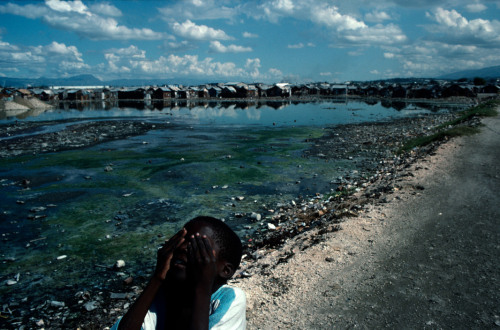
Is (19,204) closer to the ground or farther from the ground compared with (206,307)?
closer to the ground

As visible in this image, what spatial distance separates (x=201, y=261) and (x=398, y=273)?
13.4ft

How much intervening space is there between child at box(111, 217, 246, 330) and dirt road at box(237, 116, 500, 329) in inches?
95.4

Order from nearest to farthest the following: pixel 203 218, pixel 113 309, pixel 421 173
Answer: pixel 203 218 < pixel 113 309 < pixel 421 173

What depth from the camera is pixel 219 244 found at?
5.39 ft

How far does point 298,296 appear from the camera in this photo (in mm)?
4371

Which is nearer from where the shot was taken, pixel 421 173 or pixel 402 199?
pixel 402 199

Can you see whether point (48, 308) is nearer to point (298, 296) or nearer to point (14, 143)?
point (298, 296)

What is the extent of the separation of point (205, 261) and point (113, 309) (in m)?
4.48

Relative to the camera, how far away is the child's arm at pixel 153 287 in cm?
156

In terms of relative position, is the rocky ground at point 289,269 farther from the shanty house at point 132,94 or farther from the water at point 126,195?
the shanty house at point 132,94

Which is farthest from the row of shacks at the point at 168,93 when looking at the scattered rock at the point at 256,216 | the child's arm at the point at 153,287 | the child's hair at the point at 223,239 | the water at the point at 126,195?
the child's arm at the point at 153,287

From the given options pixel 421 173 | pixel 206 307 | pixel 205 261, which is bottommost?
pixel 421 173

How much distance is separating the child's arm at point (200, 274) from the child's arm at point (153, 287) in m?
0.11

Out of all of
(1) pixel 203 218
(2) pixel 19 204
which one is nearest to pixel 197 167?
(2) pixel 19 204
